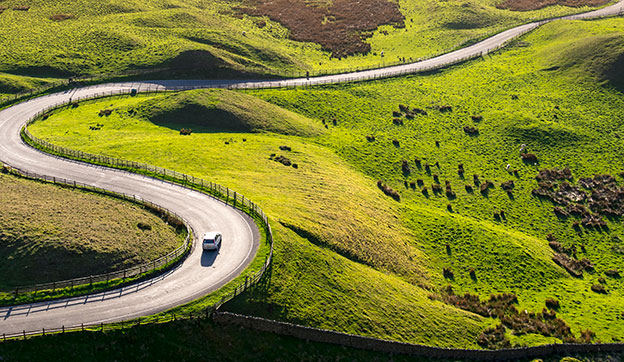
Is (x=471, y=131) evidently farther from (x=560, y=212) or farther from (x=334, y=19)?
(x=334, y=19)

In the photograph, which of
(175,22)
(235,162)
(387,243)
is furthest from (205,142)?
(175,22)

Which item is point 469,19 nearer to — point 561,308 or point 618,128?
point 618,128

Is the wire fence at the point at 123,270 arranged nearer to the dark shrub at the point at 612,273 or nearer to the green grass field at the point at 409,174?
the green grass field at the point at 409,174

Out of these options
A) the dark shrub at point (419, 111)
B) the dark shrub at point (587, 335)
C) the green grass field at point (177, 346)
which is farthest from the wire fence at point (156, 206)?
the dark shrub at point (419, 111)

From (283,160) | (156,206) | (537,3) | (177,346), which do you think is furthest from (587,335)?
(537,3)

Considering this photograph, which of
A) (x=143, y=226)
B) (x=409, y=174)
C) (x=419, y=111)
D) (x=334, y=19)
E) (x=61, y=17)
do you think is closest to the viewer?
(x=143, y=226)

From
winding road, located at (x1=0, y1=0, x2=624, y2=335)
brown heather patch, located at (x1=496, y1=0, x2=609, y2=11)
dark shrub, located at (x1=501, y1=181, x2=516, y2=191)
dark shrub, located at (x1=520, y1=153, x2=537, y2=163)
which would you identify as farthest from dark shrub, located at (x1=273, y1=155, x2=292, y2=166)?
brown heather patch, located at (x1=496, y1=0, x2=609, y2=11)
